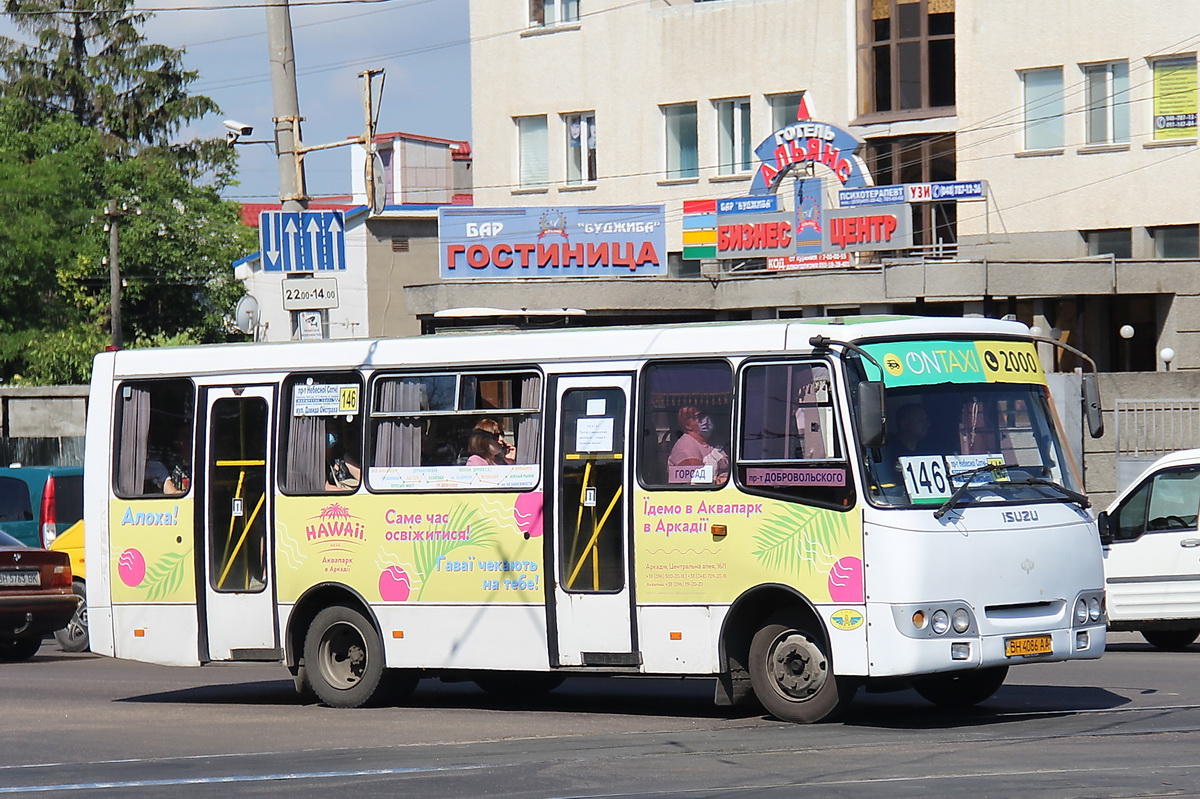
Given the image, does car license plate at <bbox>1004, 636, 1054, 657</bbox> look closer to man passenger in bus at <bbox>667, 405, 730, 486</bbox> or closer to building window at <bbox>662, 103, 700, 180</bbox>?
man passenger in bus at <bbox>667, 405, 730, 486</bbox>

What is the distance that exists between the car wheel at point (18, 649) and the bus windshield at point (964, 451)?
11.8 metres

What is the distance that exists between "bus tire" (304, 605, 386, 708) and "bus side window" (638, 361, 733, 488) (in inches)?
110

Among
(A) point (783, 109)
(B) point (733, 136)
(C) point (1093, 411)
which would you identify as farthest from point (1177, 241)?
(C) point (1093, 411)

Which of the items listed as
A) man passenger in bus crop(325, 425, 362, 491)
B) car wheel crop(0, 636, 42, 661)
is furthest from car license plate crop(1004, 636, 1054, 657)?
car wheel crop(0, 636, 42, 661)

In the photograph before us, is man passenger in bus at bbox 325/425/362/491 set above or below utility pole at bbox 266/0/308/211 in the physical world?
below

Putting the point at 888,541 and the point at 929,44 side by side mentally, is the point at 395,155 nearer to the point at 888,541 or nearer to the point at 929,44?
the point at 929,44

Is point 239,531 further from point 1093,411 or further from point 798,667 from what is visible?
point 1093,411

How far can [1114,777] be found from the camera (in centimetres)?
896

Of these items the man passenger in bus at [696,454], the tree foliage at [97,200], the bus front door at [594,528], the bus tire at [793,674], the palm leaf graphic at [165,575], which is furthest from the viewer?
the tree foliage at [97,200]

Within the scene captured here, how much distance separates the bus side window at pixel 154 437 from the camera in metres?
14.1

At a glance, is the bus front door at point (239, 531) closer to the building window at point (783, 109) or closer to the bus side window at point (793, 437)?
the bus side window at point (793, 437)

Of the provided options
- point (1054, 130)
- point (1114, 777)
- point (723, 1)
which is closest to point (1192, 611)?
point (1114, 777)

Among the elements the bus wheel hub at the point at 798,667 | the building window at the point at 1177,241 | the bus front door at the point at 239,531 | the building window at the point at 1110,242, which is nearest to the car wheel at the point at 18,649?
the bus front door at the point at 239,531

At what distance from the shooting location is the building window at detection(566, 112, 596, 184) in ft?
156
